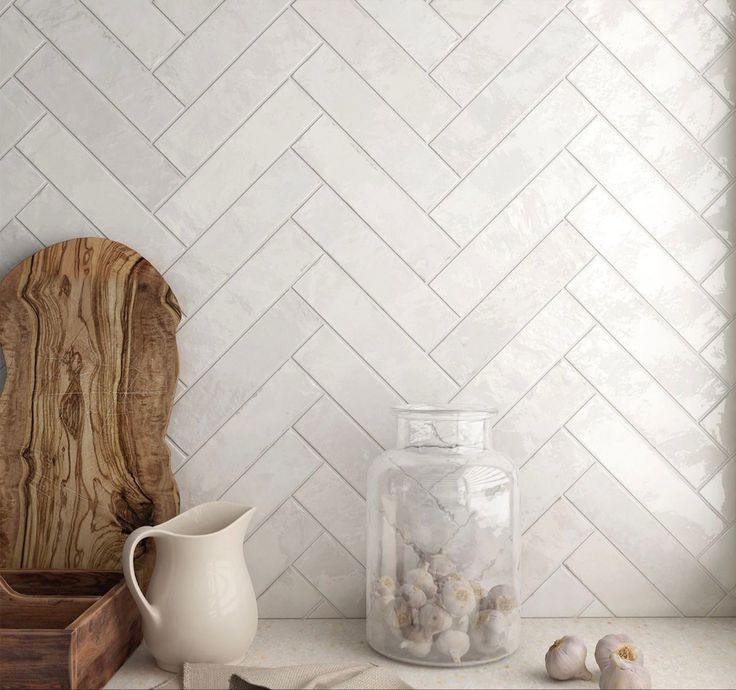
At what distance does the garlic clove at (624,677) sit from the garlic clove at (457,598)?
7.5 inches

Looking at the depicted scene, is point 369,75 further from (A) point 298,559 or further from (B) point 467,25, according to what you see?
(A) point 298,559

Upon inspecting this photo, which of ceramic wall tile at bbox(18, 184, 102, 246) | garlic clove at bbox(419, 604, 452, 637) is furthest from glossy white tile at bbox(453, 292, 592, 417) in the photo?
ceramic wall tile at bbox(18, 184, 102, 246)

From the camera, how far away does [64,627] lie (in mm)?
1091

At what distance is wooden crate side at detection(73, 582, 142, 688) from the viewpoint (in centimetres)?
93

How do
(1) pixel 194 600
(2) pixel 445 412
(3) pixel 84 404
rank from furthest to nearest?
1. (3) pixel 84 404
2. (2) pixel 445 412
3. (1) pixel 194 600

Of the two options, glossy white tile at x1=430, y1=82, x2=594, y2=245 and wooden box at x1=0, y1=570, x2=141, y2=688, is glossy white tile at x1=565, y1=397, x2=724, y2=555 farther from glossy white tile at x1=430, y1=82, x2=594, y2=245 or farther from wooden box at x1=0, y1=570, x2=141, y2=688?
wooden box at x1=0, y1=570, x2=141, y2=688

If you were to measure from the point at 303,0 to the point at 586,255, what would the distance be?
2.19 feet

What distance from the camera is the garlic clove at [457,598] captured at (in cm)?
103

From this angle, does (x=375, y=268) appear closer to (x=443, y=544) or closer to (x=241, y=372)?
(x=241, y=372)

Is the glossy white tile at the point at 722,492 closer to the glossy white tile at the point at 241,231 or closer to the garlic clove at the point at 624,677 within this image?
→ the garlic clove at the point at 624,677

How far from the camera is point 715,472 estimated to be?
4.22 ft

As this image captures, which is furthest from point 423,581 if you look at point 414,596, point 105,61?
point 105,61

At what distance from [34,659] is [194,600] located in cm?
21

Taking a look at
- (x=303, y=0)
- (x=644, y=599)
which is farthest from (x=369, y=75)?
(x=644, y=599)
